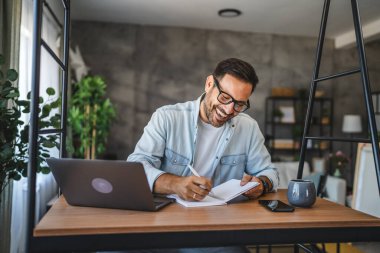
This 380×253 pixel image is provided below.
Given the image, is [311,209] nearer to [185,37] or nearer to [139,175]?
[139,175]

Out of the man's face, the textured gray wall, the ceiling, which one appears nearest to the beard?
the man's face

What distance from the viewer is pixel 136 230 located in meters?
0.86

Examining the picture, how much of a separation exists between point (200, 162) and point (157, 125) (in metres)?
0.26

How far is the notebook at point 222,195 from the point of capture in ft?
3.69

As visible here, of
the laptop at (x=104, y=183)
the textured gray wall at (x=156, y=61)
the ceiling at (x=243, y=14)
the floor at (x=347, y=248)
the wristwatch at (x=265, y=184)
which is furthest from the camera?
the textured gray wall at (x=156, y=61)

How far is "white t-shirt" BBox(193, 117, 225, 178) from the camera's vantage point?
158cm

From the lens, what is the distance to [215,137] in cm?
163

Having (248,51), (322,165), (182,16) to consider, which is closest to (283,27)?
(248,51)

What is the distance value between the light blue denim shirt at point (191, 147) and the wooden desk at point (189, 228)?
454mm

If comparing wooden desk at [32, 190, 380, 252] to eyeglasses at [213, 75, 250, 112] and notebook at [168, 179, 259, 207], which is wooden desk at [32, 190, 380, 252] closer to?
notebook at [168, 179, 259, 207]

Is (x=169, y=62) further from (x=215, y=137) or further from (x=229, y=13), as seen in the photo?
(x=215, y=137)

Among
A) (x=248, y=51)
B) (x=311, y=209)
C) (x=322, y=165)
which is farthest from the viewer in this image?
(x=248, y=51)

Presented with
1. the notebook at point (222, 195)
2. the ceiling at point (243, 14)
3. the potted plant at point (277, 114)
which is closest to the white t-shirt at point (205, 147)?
the notebook at point (222, 195)

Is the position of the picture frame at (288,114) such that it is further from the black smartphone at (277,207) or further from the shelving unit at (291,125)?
the black smartphone at (277,207)
